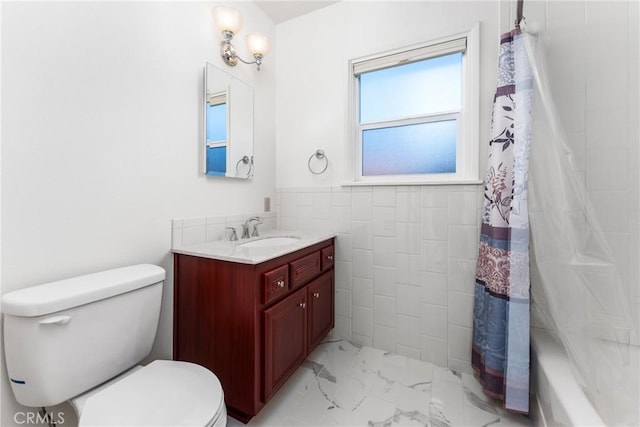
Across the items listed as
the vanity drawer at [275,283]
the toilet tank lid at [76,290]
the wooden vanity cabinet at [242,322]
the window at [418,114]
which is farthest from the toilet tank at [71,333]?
the window at [418,114]

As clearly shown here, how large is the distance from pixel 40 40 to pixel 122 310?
103 centimetres

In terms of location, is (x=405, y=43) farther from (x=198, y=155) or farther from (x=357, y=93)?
(x=198, y=155)

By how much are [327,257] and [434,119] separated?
1.18 metres

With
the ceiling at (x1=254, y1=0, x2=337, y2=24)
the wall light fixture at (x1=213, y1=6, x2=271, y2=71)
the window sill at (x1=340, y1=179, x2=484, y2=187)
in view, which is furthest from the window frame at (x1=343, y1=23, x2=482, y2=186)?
the wall light fixture at (x1=213, y1=6, x2=271, y2=71)

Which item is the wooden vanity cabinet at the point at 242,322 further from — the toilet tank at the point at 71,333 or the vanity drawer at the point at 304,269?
the toilet tank at the point at 71,333

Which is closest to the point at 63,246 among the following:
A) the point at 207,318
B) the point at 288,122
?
the point at 207,318

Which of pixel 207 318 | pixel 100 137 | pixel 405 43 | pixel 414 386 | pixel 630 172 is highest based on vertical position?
pixel 405 43

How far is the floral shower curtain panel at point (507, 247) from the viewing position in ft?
4.08

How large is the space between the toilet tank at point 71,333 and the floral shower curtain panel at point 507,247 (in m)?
1.63

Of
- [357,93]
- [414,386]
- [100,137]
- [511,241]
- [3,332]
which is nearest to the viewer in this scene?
[3,332]

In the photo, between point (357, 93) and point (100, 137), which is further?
point (357, 93)

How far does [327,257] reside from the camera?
6.06 ft

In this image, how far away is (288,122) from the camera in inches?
86.4

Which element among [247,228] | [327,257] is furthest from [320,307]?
[247,228]
